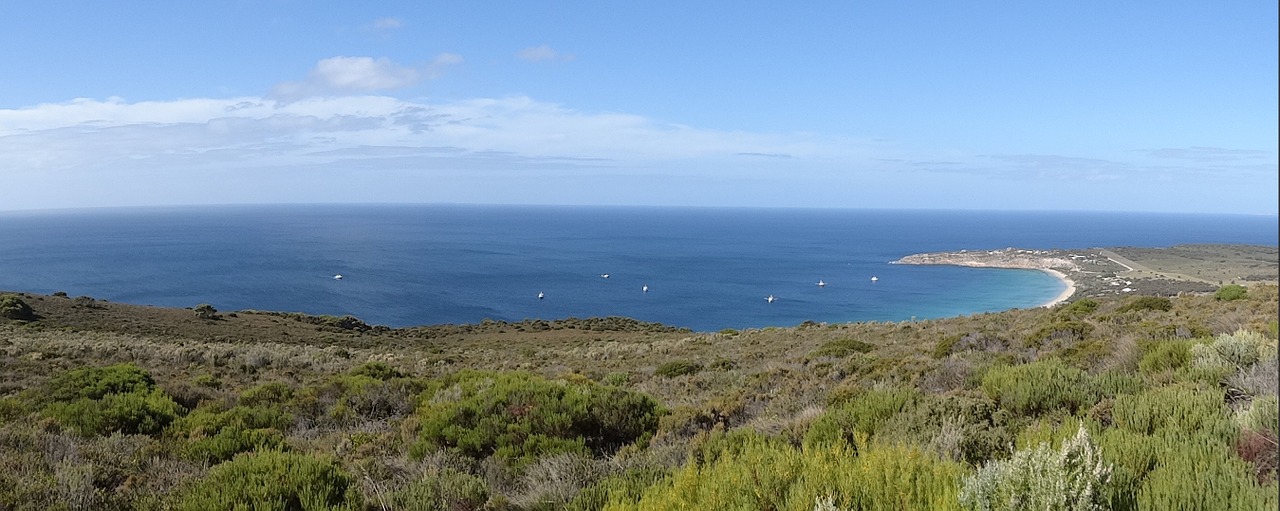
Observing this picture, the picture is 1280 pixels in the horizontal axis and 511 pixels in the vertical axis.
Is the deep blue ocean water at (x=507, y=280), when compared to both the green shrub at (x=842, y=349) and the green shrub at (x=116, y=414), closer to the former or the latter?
the green shrub at (x=842, y=349)

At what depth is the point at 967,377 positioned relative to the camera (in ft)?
26.0

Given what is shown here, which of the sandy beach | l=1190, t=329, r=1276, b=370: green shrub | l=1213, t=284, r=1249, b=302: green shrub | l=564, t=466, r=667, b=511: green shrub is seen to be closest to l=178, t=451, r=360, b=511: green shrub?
l=564, t=466, r=667, b=511: green shrub

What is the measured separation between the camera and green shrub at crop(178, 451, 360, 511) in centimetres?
472

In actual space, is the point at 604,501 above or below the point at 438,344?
above

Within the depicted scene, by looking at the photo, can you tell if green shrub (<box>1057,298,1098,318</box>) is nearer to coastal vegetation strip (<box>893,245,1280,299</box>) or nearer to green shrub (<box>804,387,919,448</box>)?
green shrub (<box>804,387,919,448</box>)

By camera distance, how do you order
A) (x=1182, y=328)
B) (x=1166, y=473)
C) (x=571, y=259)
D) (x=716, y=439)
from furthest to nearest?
1. (x=571, y=259)
2. (x=1182, y=328)
3. (x=716, y=439)
4. (x=1166, y=473)

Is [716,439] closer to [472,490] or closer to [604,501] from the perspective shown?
[604,501]

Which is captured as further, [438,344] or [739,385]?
[438,344]

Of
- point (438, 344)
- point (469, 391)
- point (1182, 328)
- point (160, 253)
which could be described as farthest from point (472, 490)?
point (160, 253)

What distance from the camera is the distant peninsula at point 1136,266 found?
237 feet

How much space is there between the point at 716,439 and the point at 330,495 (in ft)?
10.8

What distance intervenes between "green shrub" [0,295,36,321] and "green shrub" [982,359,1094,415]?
1666 inches

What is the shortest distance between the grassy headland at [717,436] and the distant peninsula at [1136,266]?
235 feet

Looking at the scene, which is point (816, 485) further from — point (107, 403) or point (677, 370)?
point (677, 370)
